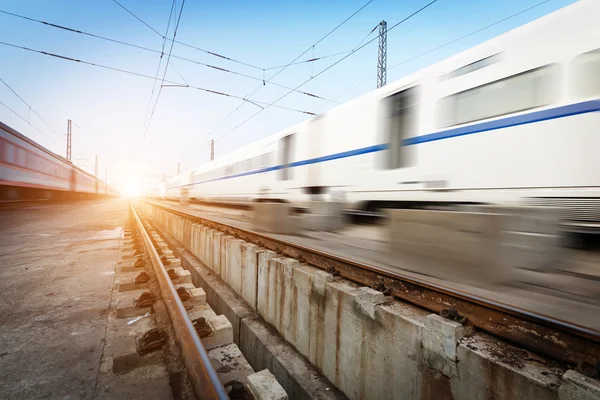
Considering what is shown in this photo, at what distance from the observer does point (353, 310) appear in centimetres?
251

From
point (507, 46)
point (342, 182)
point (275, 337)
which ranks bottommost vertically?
point (275, 337)

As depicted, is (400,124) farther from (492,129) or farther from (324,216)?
(324,216)

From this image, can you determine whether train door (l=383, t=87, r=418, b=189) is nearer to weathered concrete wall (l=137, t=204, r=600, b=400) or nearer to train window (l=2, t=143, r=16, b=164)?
weathered concrete wall (l=137, t=204, r=600, b=400)

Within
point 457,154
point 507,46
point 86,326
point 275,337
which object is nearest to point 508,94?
point 507,46

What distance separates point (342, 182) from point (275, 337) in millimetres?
3705

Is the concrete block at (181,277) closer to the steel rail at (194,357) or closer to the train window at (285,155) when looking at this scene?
the steel rail at (194,357)

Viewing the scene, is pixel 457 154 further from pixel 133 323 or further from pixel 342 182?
pixel 133 323

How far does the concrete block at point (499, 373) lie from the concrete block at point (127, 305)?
3531mm

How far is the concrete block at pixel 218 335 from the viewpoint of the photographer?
293 centimetres

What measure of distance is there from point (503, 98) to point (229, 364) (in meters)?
4.59

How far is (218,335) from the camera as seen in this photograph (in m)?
2.98

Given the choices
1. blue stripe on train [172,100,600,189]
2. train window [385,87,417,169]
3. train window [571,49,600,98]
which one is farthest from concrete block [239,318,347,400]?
train window [571,49,600,98]

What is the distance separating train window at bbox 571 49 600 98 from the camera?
316 centimetres

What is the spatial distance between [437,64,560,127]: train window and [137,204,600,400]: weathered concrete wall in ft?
10.3
